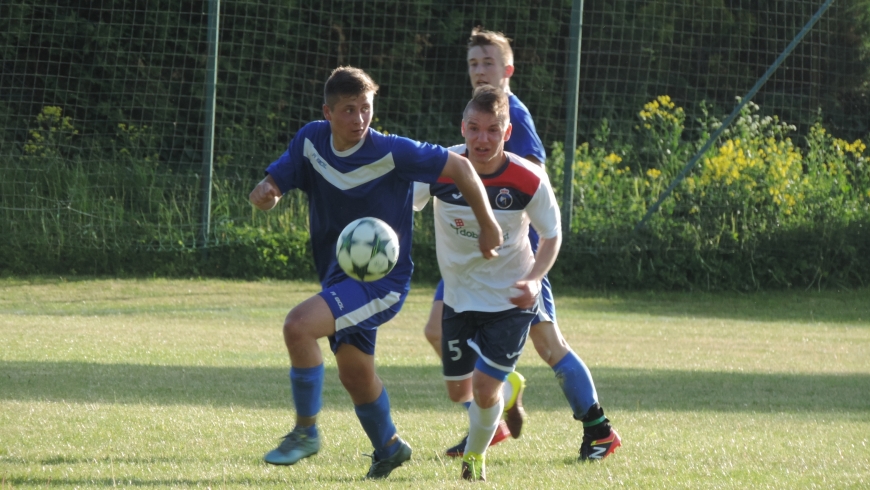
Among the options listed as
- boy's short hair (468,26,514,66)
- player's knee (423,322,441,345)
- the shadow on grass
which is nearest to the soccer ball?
player's knee (423,322,441,345)

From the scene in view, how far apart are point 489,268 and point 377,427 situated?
83 centimetres

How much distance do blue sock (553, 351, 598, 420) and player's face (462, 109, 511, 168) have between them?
3.65ft

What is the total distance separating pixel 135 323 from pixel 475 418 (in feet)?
20.9

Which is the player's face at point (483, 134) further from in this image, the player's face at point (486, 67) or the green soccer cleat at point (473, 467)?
the green soccer cleat at point (473, 467)

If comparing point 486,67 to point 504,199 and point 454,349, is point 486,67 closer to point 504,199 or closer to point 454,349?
point 504,199

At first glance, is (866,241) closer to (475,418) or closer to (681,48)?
(681,48)

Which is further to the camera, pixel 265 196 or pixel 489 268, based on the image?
pixel 489 268

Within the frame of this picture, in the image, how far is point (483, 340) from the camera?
461 cm

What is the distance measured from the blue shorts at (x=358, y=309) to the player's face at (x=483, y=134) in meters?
0.70

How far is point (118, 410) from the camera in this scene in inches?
225

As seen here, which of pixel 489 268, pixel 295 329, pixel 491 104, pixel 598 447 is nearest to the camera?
pixel 295 329

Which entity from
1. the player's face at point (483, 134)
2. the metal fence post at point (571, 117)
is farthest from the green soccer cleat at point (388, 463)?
the metal fence post at point (571, 117)

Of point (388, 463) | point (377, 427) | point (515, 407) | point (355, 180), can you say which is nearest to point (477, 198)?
point (355, 180)

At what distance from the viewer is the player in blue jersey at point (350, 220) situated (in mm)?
4332
